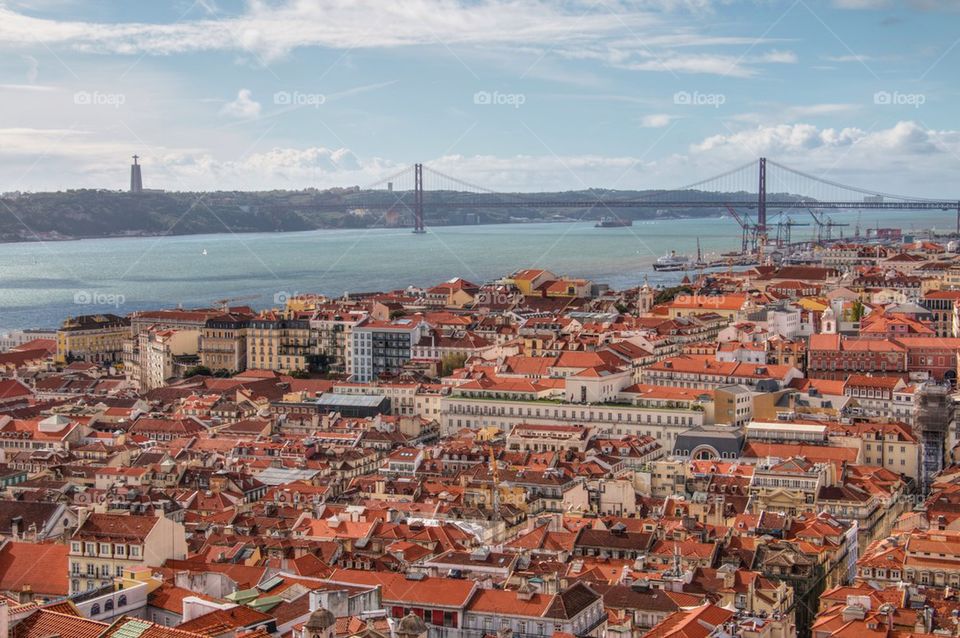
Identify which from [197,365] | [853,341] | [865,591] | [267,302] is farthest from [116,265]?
[865,591]

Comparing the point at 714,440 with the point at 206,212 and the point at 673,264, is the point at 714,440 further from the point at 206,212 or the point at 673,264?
the point at 206,212

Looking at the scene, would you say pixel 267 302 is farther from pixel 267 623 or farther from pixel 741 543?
pixel 267 623

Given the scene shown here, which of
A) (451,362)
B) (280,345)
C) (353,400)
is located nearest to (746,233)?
(280,345)

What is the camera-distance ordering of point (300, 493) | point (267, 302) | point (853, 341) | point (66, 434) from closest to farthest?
point (300, 493), point (66, 434), point (853, 341), point (267, 302)

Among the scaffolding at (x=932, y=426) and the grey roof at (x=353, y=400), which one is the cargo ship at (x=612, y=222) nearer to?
the grey roof at (x=353, y=400)

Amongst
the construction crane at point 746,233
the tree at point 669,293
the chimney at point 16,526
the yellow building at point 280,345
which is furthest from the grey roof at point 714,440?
the construction crane at point 746,233

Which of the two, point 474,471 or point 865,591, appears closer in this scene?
point 865,591

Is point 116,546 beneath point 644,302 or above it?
beneath
